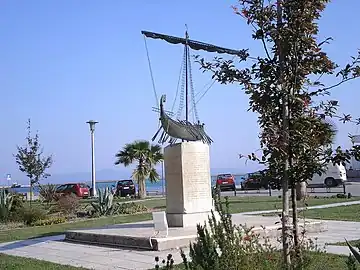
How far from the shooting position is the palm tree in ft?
127

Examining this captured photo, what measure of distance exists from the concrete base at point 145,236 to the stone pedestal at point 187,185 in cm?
60

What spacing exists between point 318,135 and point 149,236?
8.00m

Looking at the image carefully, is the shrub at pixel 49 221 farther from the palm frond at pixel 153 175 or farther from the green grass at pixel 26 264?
the palm frond at pixel 153 175

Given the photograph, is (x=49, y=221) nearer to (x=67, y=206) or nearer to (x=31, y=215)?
(x=31, y=215)

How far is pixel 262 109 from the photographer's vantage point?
626 cm

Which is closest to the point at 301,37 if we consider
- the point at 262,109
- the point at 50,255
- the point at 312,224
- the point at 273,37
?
the point at 273,37

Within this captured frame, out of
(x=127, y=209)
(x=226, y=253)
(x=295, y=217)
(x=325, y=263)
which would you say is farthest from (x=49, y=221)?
(x=295, y=217)

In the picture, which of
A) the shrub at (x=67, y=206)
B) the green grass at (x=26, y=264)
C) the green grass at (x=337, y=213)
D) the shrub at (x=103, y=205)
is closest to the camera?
the green grass at (x=26, y=264)

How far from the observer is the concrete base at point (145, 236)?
41.7 feet

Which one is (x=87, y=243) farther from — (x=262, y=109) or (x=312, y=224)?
(x=262, y=109)

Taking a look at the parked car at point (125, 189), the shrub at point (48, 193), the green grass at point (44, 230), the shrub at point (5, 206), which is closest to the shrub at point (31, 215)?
the shrub at point (5, 206)

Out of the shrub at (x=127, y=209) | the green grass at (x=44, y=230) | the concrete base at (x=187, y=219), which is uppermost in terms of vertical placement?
the shrub at (x=127, y=209)

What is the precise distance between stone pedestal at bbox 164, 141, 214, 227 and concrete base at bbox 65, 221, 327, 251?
602 mm

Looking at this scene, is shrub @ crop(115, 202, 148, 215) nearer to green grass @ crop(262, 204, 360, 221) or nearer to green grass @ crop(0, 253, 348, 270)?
green grass @ crop(262, 204, 360, 221)
